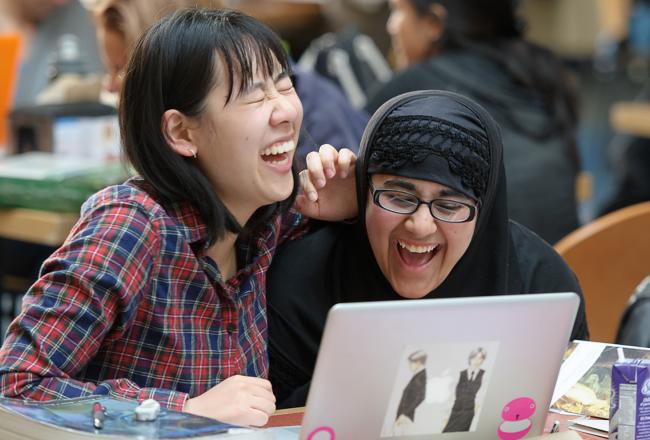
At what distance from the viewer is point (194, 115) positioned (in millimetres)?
1552

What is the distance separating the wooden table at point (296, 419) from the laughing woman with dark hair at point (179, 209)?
0.07 metres

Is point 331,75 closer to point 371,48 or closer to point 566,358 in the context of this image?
point 371,48

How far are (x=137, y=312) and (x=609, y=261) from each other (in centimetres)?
118

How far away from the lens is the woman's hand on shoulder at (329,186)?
5.73ft

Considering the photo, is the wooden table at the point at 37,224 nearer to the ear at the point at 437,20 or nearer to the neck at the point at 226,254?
the neck at the point at 226,254

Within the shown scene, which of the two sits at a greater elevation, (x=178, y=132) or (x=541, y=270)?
(x=178, y=132)

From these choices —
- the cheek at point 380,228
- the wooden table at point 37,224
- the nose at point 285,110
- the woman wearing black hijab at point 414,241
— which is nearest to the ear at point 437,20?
the wooden table at point 37,224

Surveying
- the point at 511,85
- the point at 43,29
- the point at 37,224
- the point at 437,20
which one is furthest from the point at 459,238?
the point at 43,29

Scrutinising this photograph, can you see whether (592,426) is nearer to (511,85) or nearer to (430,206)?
(430,206)

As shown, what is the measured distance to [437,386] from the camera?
1282 millimetres

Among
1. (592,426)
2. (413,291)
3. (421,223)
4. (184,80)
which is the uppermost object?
(184,80)

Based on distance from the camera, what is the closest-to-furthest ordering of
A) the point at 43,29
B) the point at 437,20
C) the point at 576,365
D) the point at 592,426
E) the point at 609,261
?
the point at 592,426
the point at 576,365
the point at 609,261
the point at 437,20
the point at 43,29

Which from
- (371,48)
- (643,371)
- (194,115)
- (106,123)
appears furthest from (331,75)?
(643,371)

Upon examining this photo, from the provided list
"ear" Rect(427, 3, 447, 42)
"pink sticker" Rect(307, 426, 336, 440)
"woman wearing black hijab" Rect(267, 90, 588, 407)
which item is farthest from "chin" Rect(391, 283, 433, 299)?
"ear" Rect(427, 3, 447, 42)
